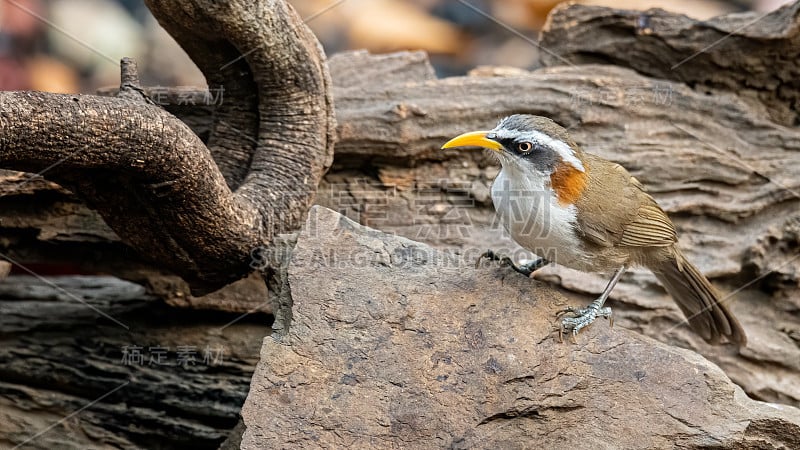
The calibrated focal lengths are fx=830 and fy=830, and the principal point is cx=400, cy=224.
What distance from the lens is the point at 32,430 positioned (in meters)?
4.77

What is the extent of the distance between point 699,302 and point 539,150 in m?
1.57

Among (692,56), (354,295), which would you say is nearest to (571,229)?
(354,295)

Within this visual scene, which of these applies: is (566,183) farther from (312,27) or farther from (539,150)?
(312,27)

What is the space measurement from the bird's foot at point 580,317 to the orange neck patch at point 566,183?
503 millimetres

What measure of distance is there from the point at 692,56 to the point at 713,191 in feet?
3.25

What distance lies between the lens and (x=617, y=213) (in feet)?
13.3

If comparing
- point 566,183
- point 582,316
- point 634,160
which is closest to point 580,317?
point 582,316

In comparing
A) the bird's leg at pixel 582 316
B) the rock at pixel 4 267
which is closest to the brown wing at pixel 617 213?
the bird's leg at pixel 582 316

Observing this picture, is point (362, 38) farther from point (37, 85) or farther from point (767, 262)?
point (767, 262)

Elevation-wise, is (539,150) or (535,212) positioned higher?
(539,150)

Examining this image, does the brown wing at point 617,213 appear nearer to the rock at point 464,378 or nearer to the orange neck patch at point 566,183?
the orange neck patch at point 566,183

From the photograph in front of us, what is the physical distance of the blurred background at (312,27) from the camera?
20.6ft

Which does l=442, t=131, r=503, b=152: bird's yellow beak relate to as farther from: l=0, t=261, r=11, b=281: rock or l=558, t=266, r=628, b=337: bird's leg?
l=0, t=261, r=11, b=281: rock

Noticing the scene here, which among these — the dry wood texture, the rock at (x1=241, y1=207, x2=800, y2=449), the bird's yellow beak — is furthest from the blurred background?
the rock at (x1=241, y1=207, x2=800, y2=449)
